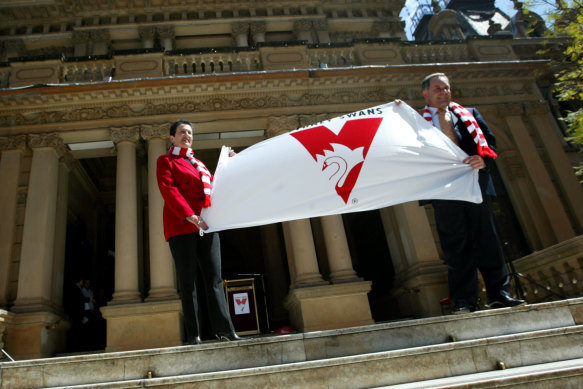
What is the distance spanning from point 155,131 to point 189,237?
27.9 ft

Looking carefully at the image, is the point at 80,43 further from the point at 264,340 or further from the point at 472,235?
the point at 472,235

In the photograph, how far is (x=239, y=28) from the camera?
17.8 meters

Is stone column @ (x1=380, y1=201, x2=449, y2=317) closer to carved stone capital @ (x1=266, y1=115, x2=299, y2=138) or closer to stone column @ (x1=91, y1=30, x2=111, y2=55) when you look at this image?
carved stone capital @ (x1=266, y1=115, x2=299, y2=138)

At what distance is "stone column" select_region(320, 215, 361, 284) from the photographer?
35.6 ft

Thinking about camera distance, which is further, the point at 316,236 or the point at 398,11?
the point at 398,11

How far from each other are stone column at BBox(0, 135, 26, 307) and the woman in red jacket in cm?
837

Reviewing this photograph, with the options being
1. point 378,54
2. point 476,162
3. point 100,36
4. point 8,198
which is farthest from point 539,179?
point 100,36

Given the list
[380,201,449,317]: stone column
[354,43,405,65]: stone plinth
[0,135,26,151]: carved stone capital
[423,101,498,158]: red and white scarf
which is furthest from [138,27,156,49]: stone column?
[423,101,498,158]: red and white scarf

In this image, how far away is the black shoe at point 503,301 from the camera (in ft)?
14.4

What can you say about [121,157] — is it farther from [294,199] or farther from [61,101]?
[294,199]

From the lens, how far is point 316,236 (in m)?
13.5

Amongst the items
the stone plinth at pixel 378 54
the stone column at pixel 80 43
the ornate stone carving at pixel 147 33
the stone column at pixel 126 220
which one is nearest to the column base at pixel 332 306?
the stone column at pixel 126 220

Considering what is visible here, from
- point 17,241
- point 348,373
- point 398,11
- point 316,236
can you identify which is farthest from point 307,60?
point 348,373

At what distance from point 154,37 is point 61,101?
22.7ft
